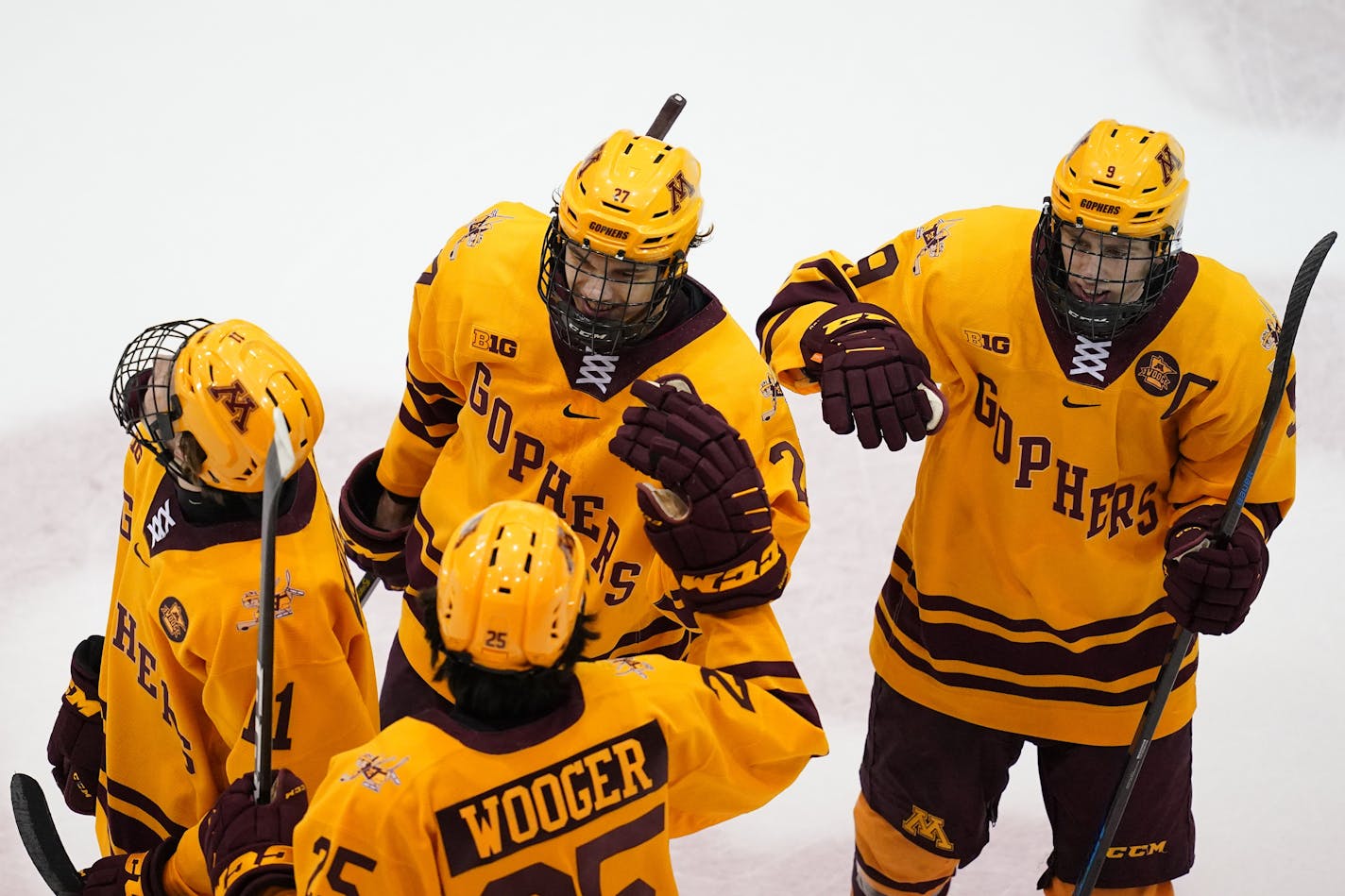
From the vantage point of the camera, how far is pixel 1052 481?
9.40 ft

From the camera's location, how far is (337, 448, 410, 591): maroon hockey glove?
312 cm

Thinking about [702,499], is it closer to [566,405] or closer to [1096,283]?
[566,405]

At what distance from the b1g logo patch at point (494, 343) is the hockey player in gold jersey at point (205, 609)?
1.22ft

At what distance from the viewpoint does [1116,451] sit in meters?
2.83

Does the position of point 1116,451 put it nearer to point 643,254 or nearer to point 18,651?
point 643,254

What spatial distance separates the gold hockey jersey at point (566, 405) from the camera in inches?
105

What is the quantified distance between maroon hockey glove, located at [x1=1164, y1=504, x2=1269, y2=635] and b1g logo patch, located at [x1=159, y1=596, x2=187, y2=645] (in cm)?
153

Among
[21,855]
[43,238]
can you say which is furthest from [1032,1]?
[21,855]

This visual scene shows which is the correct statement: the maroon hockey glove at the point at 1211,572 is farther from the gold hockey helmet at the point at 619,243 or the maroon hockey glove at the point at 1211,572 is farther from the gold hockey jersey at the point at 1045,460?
the gold hockey helmet at the point at 619,243

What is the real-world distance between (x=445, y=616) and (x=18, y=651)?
2.35 meters

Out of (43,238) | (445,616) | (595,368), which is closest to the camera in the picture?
(445,616)

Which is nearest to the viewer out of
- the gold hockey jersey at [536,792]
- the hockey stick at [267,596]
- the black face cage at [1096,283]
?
the gold hockey jersey at [536,792]

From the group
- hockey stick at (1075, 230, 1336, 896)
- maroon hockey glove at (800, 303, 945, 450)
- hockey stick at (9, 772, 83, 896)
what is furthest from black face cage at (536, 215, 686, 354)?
hockey stick at (9, 772, 83, 896)

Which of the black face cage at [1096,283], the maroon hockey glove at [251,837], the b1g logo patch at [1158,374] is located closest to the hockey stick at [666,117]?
the black face cage at [1096,283]
